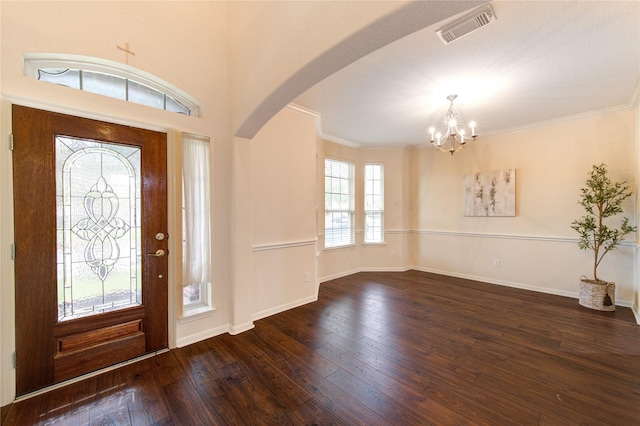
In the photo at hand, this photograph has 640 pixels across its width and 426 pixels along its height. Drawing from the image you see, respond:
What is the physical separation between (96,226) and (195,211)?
2.54ft

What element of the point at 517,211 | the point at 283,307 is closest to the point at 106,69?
the point at 283,307

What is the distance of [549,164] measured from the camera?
4.09m

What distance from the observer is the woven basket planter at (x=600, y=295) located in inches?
131

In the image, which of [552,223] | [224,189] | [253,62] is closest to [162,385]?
[224,189]

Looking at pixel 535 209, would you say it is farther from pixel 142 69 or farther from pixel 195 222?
pixel 142 69

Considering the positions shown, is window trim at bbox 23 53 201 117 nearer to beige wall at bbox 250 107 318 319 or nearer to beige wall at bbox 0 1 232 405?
beige wall at bbox 0 1 232 405

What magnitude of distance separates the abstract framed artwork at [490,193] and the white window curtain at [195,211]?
4820 mm

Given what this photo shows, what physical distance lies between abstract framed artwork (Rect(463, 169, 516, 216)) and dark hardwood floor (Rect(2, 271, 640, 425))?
6.41 ft

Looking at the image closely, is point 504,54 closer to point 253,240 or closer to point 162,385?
point 253,240

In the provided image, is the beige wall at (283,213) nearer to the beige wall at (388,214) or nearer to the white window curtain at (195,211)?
the white window curtain at (195,211)

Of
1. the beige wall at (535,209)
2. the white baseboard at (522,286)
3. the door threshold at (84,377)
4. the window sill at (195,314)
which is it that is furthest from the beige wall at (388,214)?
the door threshold at (84,377)

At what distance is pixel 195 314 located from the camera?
8.36ft

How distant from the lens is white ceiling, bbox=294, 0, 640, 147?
191 centimetres

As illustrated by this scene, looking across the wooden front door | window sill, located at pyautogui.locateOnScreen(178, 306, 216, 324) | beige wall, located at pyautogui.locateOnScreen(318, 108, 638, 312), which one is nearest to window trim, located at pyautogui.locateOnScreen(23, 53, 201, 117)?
the wooden front door
